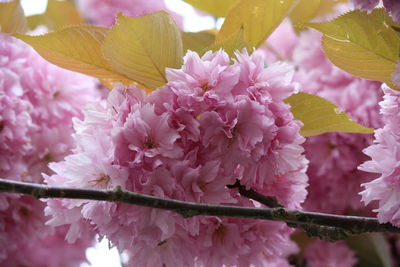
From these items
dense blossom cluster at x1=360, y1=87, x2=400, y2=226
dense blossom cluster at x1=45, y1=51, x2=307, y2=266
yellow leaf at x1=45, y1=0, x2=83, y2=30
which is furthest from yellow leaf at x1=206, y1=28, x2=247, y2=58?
yellow leaf at x1=45, y1=0, x2=83, y2=30

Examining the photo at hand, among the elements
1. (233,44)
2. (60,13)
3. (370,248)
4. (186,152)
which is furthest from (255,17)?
(370,248)

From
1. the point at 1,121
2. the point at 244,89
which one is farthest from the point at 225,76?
the point at 1,121

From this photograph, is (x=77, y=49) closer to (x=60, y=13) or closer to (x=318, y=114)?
(x=318, y=114)

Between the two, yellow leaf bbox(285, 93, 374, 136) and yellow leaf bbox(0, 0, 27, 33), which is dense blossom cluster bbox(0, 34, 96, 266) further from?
yellow leaf bbox(285, 93, 374, 136)

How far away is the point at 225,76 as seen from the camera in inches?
22.2

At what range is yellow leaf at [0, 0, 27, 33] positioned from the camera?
82 cm

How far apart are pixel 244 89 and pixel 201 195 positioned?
108 millimetres

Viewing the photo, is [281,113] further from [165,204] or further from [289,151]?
[165,204]

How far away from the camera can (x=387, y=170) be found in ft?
1.70

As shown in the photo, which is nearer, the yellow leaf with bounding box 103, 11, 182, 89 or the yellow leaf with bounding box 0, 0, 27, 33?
the yellow leaf with bounding box 103, 11, 182, 89

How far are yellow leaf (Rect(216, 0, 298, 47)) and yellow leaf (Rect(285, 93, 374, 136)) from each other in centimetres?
9

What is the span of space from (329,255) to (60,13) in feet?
2.19

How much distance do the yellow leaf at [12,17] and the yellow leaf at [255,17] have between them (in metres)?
0.32

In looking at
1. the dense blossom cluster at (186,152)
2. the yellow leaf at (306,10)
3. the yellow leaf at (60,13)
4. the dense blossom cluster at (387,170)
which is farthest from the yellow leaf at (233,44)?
the yellow leaf at (60,13)
